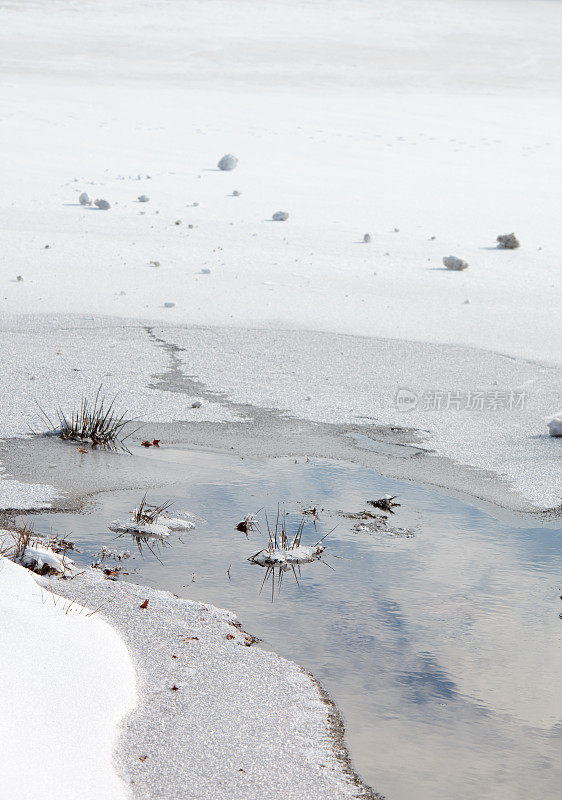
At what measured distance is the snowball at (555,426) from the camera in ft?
17.5

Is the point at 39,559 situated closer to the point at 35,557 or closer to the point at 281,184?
the point at 35,557

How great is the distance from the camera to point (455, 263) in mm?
9445

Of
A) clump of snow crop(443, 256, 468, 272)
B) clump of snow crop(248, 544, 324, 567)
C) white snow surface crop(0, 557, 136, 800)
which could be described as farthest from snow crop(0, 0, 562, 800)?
clump of snow crop(248, 544, 324, 567)

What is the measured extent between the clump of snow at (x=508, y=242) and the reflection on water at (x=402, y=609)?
6034 mm

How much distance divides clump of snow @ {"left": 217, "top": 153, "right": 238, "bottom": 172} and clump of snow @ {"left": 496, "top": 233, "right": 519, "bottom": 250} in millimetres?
4418

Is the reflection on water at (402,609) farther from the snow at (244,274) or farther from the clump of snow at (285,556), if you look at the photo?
the snow at (244,274)

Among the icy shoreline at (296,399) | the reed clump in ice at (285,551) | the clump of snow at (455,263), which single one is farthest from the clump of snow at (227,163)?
the reed clump in ice at (285,551)

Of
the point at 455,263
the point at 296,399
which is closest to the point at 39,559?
the point at 296,399

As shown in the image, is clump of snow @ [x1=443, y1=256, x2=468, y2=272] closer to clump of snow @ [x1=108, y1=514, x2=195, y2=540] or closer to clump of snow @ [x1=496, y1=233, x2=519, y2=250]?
clump of snow @ [x1=496, y1=233, x2=519, y2=250]

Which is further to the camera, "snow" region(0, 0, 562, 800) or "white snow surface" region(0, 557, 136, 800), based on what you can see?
"snow" region(0, 0, 562, 800)

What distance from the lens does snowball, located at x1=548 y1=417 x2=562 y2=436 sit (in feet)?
17.5

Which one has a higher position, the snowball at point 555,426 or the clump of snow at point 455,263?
the clump of snow at point 455,263

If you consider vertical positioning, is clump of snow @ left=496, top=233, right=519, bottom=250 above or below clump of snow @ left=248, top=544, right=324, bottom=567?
above

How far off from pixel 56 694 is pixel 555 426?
3.29m
